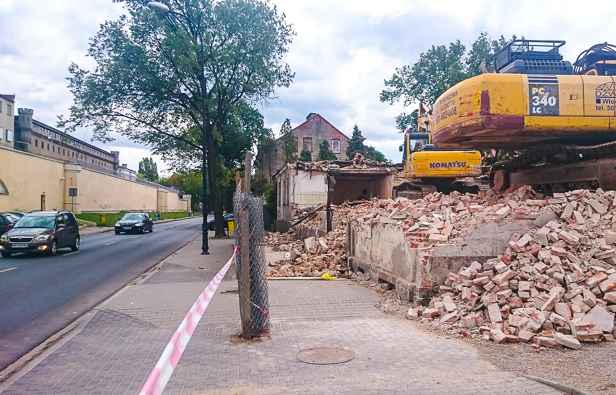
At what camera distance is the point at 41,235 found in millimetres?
18906

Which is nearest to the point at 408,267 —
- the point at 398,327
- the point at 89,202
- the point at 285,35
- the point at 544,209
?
the point at 398,327

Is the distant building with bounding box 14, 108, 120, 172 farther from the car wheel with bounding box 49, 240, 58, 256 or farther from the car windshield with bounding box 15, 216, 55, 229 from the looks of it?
the car wheel with bounding box 49, 240, 58, 256

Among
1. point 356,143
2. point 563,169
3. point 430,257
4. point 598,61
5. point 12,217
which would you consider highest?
point 356,143

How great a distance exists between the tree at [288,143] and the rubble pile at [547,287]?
A: 1852 inches

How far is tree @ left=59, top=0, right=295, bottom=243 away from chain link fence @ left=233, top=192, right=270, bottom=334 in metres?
18.0

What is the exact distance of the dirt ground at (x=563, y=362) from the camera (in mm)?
4863

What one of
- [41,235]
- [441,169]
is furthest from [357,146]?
[41,235]

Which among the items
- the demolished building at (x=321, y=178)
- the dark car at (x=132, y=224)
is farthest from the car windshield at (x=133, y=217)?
the demolished building at (x=321, y=178)

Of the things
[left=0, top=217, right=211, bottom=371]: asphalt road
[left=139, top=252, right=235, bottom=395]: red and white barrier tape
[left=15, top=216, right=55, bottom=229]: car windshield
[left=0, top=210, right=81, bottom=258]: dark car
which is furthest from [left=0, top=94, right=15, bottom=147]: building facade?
[left=139, top=252, right=235, bottom=395]: red and white barrier tape

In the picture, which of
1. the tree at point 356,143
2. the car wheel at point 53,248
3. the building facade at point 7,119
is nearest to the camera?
the car wheel at point 53,248

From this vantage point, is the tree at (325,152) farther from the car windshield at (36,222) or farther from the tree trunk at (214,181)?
the car windshield at (36,222)

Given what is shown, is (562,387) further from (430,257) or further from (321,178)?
(321,178)

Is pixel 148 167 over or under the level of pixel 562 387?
over

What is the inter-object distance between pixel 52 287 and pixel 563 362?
1064 cm
